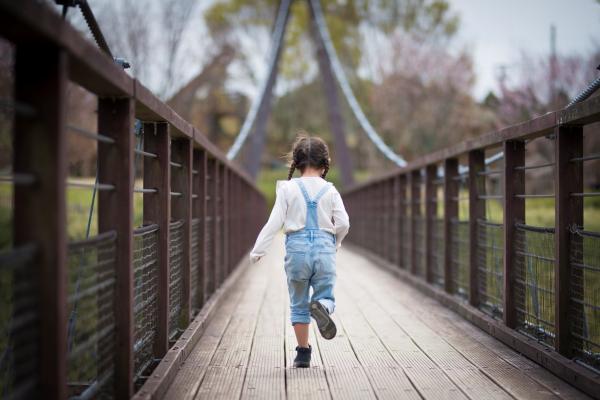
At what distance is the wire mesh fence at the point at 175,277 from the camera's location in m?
3.62

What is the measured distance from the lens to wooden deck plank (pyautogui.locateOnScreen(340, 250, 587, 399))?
287 centimetres

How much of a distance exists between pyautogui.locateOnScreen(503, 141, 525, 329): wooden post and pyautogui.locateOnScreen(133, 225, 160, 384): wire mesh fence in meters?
1.81

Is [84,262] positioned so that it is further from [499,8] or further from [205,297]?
[499,8]

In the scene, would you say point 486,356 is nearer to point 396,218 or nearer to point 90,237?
point 90,237

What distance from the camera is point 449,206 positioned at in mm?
5684

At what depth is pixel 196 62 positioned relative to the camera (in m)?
15.2

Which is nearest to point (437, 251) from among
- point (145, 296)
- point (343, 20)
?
point (145, 296)

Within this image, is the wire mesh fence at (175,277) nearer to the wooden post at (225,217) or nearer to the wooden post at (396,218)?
the wooden post at (225,217)

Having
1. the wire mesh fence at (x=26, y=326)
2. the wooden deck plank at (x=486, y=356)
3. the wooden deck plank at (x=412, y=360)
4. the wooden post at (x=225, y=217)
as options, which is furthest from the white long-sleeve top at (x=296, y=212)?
the wooden post at (x=225, y=217)

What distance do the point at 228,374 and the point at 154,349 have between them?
1.07ft

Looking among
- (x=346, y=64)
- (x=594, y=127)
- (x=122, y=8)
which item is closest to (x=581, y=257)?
(x=594, y=127)

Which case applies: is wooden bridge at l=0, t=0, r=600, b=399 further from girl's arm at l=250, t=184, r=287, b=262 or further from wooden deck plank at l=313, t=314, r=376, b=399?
girl's arm at l=250, t=184, r=287, b=262

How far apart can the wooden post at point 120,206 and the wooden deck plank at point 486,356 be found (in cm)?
139

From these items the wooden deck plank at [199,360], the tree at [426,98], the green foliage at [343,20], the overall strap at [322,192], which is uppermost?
the green foliage at [343,20]
